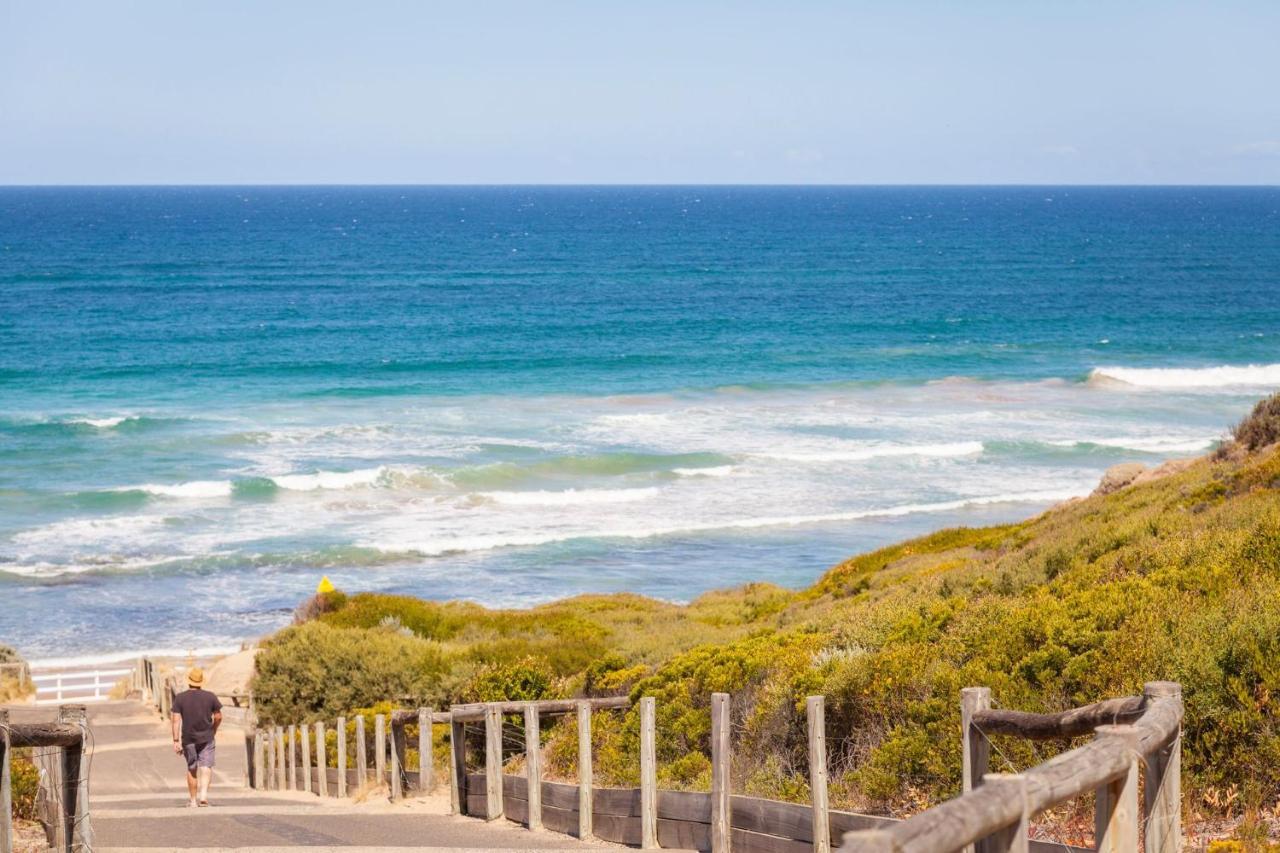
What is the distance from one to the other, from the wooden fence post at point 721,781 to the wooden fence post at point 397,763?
→ 5703 mm

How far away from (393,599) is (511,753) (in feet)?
48.5

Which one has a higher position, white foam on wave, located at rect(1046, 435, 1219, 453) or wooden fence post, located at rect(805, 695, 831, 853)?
wooden fence post, located at rect(805, 695, 831, 853)

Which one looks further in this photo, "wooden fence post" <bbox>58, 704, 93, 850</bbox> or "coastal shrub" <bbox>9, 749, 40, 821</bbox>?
"coastal shrub" <bbox>9, 749, 40, 821</bbox>

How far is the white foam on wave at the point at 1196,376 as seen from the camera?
61.8 metres

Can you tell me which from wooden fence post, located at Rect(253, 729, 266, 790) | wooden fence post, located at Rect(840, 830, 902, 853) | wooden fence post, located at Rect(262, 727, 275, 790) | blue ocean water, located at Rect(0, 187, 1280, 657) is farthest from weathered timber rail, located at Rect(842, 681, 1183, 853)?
blue ocean water, located at Rect(0, 187, 1280, 657)

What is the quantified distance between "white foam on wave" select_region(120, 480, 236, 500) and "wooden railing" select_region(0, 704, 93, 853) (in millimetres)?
38017

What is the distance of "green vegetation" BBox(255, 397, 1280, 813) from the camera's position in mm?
6859

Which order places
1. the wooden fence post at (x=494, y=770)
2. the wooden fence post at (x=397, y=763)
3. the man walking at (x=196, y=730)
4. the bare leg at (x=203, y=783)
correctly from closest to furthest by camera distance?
the wooden fence post at (x=494, y=770)
the wooden fence post at (x=397, y=763)
the bare leg at (x=203, y=783)
the man walking at (x=196, y=730)

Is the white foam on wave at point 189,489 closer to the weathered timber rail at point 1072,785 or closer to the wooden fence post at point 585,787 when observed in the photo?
the wooden fence post at point 585,787

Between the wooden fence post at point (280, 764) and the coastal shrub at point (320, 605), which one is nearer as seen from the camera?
the wooden fence post at point (280, 764)

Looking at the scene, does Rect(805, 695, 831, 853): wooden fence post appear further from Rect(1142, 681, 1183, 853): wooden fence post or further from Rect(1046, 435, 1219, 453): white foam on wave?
Rect(1046, 435, 1219, 453): white foam on wave

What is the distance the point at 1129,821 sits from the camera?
394 cm

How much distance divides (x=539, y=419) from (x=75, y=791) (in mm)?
48344

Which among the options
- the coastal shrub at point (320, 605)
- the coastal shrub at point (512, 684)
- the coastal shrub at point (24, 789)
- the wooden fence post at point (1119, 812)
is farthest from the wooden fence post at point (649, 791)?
the coastal shrub at point (320, 605)
